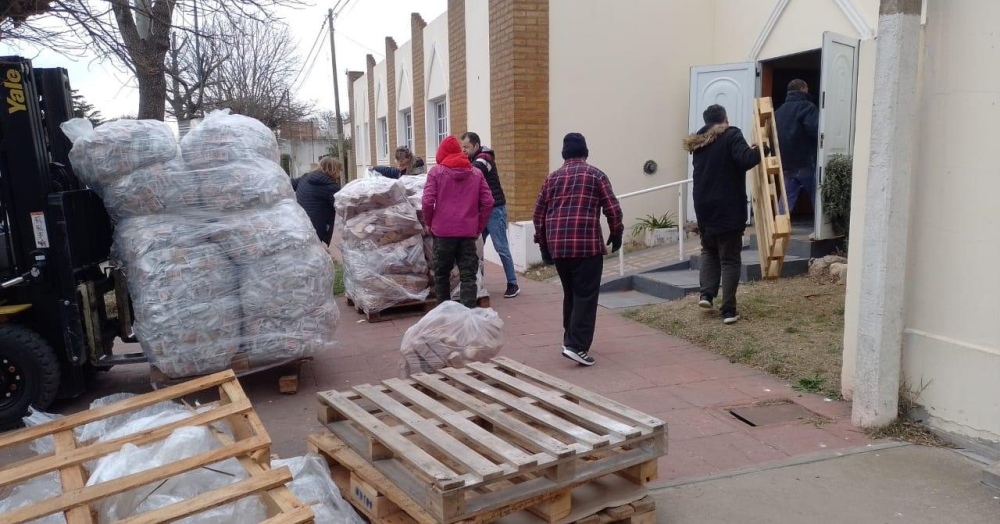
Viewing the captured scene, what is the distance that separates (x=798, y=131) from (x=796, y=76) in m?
3.21

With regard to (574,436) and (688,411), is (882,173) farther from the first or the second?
(574,436)

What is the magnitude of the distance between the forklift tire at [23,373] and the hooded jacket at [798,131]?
25.1ft

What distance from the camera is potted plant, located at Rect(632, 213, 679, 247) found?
10281 mm

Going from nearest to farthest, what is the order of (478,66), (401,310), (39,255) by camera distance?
(39,255), (401,310), (478,66)

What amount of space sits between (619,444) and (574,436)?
0.19 meters

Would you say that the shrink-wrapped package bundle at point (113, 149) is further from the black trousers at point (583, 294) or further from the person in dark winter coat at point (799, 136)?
the person in dark winter coat at point (799, 136)

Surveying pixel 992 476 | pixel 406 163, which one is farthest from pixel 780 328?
pixel 406 163

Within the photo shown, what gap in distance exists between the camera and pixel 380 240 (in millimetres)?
7582

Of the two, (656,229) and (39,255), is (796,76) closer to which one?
(656,229)

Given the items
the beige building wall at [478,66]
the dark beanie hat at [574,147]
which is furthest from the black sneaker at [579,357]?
the beige building wall at [478,66]

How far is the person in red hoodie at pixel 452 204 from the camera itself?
22.5 feet

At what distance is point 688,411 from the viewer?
4863 mm

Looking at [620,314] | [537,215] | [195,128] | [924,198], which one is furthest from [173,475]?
[620,314]

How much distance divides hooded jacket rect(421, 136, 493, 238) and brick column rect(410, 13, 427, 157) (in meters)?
8.97
